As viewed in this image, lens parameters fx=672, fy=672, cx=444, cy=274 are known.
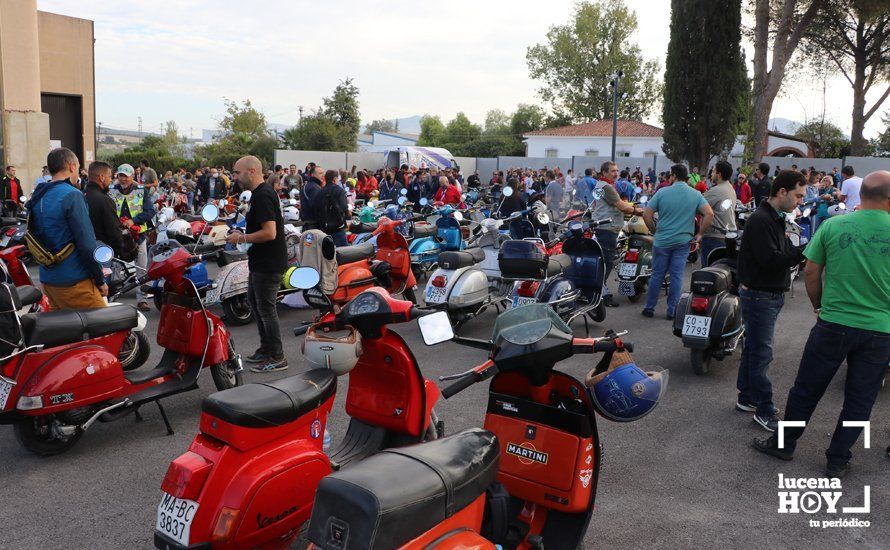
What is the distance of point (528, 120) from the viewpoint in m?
63.3

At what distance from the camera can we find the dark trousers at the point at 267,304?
5.64 metres

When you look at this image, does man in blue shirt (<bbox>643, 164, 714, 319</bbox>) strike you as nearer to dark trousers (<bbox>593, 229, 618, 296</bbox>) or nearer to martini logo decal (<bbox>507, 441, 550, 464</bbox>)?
dark trousers (<bbox>593, 229, 618, 296</bbox>)

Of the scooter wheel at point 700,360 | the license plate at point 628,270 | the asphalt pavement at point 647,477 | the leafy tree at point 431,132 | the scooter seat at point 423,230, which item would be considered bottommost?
the asphalt pavement at point 647,477

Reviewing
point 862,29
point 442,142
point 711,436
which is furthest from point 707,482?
point 442,142

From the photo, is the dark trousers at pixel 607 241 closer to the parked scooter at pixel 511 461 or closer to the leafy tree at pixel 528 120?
the parked scooter at pixel 511 461

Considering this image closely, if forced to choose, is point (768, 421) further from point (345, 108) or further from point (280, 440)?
point (345, 108)

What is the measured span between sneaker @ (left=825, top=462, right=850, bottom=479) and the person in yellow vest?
874 cm

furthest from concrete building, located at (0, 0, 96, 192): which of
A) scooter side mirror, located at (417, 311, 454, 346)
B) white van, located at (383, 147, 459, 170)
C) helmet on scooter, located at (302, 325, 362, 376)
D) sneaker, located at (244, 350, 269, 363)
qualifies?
scooter side mirror, located at (417, 311, 454, 346)

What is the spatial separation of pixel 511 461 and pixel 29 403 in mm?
3014

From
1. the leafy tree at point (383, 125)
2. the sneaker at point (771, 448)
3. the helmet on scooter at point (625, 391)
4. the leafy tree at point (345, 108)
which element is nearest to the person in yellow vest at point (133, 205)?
the sneaker at point (771, 448)

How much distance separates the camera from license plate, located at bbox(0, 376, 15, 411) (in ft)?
13.2

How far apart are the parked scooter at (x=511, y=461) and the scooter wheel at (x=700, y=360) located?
3.36 metres

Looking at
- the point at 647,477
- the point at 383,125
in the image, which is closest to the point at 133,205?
the point at 647,477

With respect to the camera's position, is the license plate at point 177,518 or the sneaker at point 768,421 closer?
the license plate at point 177,518
